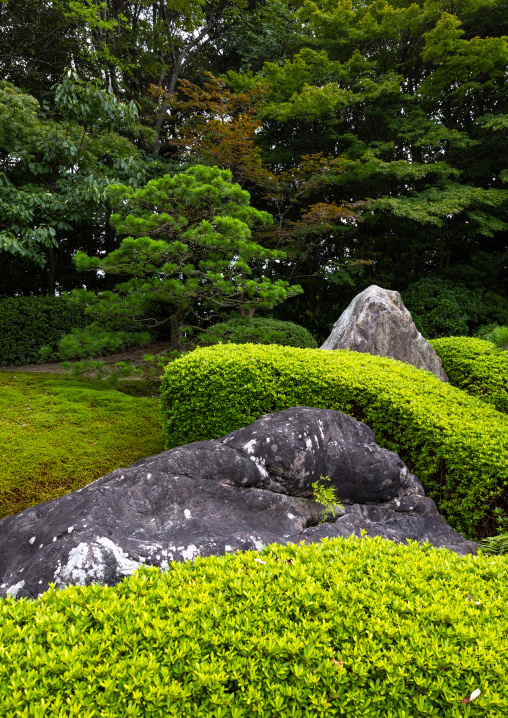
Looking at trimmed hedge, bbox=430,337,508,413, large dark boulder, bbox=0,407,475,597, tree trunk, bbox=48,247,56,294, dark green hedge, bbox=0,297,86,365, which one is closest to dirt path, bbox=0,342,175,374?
dark green hedge, bbox=0,297,86,365

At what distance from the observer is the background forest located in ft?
29.3

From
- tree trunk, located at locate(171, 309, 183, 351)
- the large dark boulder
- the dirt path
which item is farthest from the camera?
the dirt path

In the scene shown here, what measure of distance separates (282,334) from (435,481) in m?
4.18

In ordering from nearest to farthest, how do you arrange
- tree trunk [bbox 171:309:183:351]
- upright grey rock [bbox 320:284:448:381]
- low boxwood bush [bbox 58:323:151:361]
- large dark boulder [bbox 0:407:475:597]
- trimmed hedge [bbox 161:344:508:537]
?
1. large dark boulder [bbox 0:407:475:597]
2. trimmed hedge [bbox 161:344:508:537]
3. low boxwood bush [bbox 58:323:151:361]
4. upright grey rock [bbox 320:284:448:381]
5. tree trunk [bbox 171:309:183:351]

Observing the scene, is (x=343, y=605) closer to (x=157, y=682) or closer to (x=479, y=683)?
(x=479, y=683)

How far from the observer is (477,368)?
5898 millimetres

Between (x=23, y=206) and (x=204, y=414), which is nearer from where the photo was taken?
(x=204, y=414)

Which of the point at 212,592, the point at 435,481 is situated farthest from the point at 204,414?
the point at 212,592

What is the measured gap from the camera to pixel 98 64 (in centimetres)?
1098

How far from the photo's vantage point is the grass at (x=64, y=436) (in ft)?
13.5

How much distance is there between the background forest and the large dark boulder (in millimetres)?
5744

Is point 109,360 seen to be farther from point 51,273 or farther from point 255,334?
point 255,334

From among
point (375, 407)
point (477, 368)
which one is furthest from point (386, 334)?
point (375, 407)

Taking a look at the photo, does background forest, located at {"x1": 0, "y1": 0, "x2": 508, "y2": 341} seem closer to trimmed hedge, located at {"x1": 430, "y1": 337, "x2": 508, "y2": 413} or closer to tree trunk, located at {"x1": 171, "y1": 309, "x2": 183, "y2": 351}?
tree trunk, located at {"x1": 171, "y1": 309, "x2": 183, "y2": 351}
